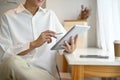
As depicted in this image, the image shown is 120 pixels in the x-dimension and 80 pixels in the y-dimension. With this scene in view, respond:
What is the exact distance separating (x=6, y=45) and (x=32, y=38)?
0.21 m

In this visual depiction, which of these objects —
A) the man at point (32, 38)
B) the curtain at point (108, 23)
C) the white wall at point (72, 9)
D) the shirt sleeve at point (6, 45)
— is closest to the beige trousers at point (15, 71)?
the man at point (32, 38)

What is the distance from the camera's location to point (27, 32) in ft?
5.79

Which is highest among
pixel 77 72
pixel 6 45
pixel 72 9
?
pixel 72 9

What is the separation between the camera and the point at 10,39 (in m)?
1.71

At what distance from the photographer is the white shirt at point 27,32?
5.56 ft

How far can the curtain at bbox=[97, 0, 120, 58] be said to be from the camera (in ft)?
5.85

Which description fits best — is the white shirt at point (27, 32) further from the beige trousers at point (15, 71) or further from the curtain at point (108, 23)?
the curtain at point (108, 23)

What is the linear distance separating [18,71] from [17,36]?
1.35 ft

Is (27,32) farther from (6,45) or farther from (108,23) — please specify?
(108,23)

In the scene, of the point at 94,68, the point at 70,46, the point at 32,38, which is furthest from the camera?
the point at 32,38

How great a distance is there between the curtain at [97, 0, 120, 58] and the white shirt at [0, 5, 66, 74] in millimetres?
453

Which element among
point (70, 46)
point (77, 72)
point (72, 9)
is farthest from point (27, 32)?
point (72, 9)

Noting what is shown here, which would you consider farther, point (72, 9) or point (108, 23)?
point (72, 9)

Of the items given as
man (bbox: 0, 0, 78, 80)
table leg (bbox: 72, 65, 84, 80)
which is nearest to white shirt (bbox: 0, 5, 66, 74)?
man (bbox: 0, 0, 78, 80)
